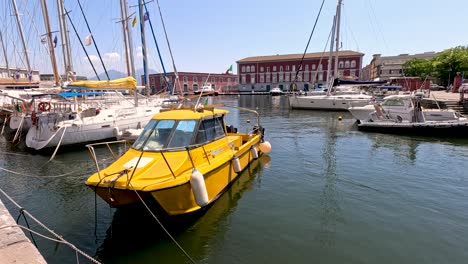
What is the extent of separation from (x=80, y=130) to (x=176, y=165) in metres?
11.4

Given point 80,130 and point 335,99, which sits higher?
point 335,99

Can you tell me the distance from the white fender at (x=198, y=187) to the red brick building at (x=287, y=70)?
284 ft

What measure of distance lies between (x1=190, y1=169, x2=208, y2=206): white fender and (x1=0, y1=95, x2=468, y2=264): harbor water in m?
0.84

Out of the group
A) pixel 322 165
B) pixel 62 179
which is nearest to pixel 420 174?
pixel 322 165

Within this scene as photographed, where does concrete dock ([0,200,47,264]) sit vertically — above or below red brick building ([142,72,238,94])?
below

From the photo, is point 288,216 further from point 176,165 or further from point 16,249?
point 16,249

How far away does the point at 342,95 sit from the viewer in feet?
120

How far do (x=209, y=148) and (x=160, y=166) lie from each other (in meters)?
1.93

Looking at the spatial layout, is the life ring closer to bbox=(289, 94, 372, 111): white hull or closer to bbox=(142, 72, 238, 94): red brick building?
bbox=(289, 94, 372, 111): white hull

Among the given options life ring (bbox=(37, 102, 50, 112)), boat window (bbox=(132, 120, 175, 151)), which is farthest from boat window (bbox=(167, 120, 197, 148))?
life ring (bbox=(37, 102, 50, 112))

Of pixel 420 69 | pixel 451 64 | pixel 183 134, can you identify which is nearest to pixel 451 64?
pixel 451 64

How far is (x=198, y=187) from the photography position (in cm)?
651

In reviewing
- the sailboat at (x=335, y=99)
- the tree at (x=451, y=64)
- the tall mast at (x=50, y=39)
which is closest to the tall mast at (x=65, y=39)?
the tall mast at (x=50, y=39)

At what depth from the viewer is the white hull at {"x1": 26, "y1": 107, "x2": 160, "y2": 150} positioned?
1540 cm
